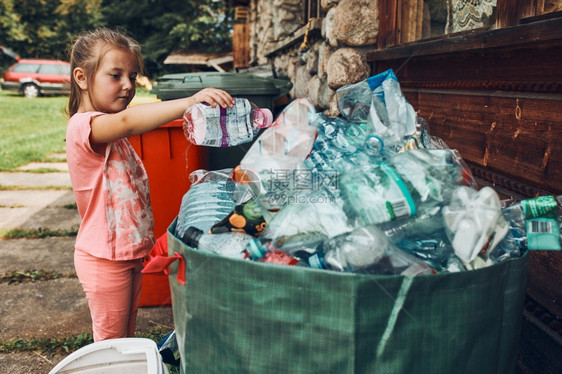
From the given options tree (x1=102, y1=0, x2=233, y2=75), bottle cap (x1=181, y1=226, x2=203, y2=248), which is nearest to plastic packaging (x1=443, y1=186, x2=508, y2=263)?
bottle cap (x1=181, y1=226, x2=203, y2=248)

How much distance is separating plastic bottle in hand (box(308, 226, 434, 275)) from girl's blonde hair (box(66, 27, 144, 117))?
48.7 inches

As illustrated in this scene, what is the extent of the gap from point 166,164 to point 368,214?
184cm

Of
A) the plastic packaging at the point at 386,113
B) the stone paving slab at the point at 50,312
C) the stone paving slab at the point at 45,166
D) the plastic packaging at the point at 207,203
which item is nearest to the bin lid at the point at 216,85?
the stone paving slab at the point at 50,312

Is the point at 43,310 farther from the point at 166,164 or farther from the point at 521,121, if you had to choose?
the point at 521,121

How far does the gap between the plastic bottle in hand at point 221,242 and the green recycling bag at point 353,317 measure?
81 mm

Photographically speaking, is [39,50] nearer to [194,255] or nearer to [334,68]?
[334,68]

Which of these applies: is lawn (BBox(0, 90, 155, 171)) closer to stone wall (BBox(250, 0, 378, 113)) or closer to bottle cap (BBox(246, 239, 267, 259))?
stone wall (BBox(250, 0, 378, 113))

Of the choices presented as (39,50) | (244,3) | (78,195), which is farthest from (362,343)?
(39,50)

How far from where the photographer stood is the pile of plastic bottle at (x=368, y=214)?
1151mm

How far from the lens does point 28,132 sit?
1117 centimetres

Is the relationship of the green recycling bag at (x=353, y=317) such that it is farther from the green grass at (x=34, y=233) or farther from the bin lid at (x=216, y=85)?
the green grass at (x=34, y=233)

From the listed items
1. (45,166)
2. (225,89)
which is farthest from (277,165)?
(45,166)

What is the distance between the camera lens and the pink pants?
6.17ft

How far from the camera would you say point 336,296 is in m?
1.05
